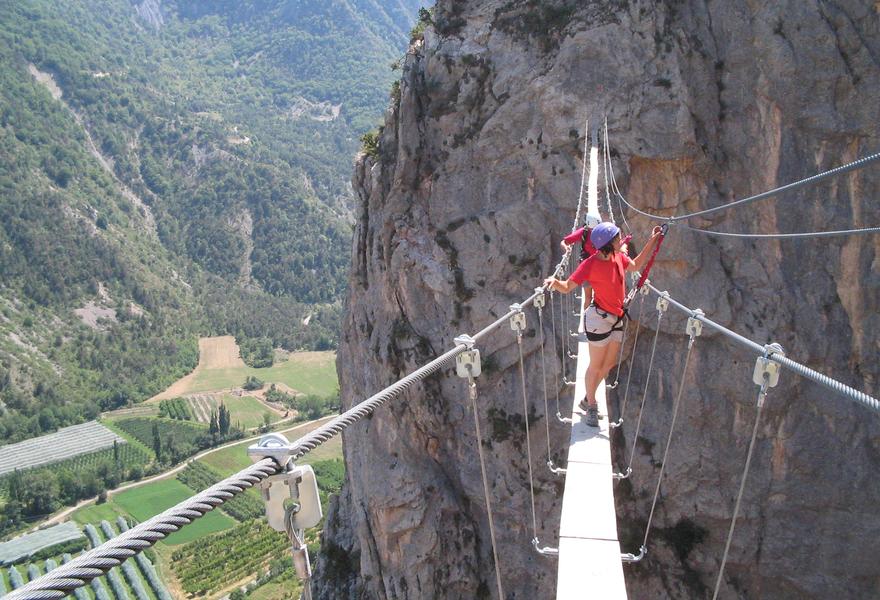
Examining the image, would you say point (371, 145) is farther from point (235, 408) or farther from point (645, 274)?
point (235, 408)

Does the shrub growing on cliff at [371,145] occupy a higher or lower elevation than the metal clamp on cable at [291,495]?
higher

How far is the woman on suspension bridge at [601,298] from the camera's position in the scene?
6941mm

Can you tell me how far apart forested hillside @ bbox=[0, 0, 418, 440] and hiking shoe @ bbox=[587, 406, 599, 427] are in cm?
9467

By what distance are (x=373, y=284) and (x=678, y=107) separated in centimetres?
926

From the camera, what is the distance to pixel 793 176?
1445cm

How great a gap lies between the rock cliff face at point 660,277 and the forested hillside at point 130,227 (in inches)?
3379

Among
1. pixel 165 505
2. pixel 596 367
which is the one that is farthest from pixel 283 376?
pixel 596 367

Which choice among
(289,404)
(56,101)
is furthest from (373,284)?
(56,101)

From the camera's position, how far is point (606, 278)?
708 cm

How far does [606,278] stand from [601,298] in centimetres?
23

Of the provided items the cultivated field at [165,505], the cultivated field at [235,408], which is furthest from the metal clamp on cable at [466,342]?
the cultivated field at [235,408]

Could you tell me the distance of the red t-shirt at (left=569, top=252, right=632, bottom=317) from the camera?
7027mm

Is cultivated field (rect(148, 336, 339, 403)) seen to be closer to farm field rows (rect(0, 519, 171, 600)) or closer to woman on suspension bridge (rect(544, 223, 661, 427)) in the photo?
farm field rows (rect(0, 519, 171, 600))

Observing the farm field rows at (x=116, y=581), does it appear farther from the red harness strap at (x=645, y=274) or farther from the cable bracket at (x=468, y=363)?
the cable bracket at (x=468, y=363)
